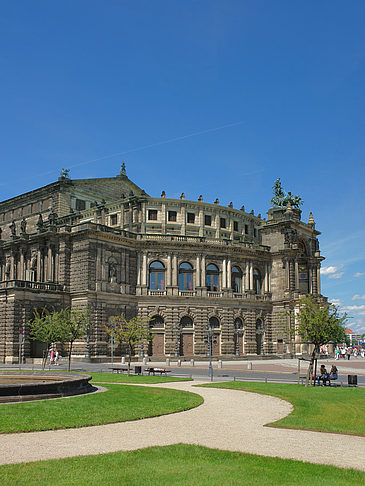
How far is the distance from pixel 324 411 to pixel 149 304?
47.3 meters

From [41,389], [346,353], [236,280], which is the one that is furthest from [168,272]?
[41,389]

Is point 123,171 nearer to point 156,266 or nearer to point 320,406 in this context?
point 156,266

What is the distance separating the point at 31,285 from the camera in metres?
→ 58.3

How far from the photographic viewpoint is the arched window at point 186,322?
6863cm

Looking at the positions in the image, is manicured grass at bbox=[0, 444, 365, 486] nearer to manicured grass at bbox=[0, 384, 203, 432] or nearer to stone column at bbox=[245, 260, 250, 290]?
manicured grass at bbox=[0, 384, 203, 432]

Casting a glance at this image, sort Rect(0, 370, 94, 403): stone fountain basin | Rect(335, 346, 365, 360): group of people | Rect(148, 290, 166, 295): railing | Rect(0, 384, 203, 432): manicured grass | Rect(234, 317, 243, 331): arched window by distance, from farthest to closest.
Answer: Rect(335, 346, 365, 360): group of people
Rect(234, 317, 243, 331): arched window
Rect(148, 290, 166, 295): railing
Rect(0, 370, 94, 403): stone fountain basin
Rect(0, 384, 203, 432): manicured grass

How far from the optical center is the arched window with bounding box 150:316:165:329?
67312 millimetres

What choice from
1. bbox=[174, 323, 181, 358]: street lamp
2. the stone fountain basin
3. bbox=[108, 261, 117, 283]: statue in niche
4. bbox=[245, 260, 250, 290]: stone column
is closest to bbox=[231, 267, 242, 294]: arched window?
bbox=[245, 260, 250, 290]: stone column

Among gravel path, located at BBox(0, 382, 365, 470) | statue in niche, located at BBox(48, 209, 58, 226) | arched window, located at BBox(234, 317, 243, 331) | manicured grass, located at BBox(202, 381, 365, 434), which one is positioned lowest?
manicured grass, located at BBox(202, 381, 365, 434)

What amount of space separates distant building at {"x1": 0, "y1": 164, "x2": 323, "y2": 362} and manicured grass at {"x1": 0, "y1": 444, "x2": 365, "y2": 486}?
4487 centimetres

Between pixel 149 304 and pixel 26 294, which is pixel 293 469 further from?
pixel 149 304

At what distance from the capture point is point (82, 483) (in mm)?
10602

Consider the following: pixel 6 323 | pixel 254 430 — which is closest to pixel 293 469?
pixel 254 430

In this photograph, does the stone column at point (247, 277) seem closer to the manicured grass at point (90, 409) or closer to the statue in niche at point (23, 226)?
the statue in niche at point (23, 226)
